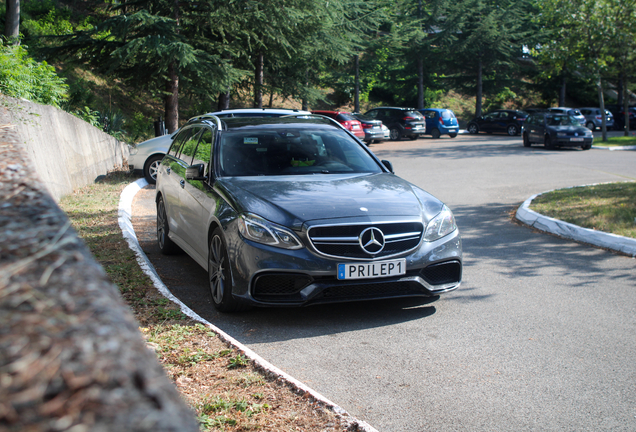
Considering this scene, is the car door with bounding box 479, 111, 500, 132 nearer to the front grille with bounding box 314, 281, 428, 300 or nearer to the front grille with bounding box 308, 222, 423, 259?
the front grille with bounding box 314, 281, 428, 300

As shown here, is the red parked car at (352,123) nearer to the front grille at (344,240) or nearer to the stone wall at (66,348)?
the front grille at (344,240)

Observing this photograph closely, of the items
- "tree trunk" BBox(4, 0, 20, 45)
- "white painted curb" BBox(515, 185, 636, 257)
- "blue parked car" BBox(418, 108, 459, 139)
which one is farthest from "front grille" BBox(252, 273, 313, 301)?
"blue parked car" BBox(418, 108, 459, 139)

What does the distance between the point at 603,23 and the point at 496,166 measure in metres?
12.1

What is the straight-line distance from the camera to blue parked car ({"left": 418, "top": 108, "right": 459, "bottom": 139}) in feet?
111

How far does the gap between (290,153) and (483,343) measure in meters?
2.91

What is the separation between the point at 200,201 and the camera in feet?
19.5

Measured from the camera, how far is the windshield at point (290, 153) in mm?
6105

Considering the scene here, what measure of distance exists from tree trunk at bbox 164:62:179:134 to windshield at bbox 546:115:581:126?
1531 cm

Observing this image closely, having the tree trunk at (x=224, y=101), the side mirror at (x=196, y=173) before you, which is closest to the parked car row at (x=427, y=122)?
the tree trunk at (x=224, y=101)

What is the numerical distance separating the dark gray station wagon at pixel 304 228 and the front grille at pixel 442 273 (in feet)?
0.03

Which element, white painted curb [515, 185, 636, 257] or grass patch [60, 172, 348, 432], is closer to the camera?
grass patch [60, 172, 348, 432]

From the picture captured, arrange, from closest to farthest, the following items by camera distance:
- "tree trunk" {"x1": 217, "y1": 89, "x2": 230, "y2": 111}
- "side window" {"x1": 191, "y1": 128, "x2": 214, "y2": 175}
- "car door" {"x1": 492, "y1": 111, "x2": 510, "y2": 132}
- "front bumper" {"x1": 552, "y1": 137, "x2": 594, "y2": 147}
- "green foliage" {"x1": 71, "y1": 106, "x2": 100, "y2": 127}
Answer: "side window" {"x1": 191, "y1": 128, "x2": 214, "y2": 175} → "green foliage" {"x1": 71, "y1": 106, "x2": 100, "y2": 127} → "front bumper" {"x1": 552, "y1": 137, "x2": 594, "y2": 147} → "tree trunk" {"x1": 217, "y1": 89, "x2": 230, "y2": 111} → "car door" {"x1": 492, "y1": 111, "x2": 510, "y2": 132}

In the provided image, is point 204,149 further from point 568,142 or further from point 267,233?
point 568,142

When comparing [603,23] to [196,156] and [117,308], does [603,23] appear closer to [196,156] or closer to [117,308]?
[196,156]
